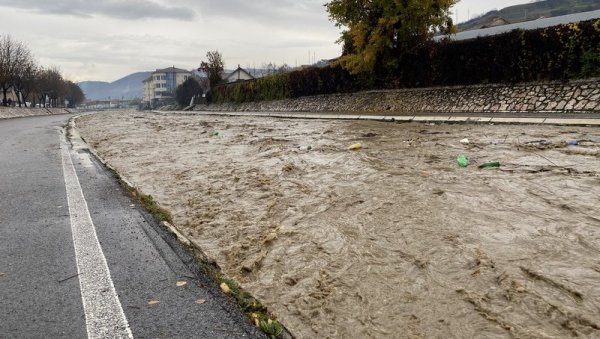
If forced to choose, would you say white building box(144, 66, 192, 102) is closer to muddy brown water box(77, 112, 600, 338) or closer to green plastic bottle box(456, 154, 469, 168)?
muddy brown water box(77, 112, 600, 338)

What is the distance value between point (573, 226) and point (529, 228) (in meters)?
0.50

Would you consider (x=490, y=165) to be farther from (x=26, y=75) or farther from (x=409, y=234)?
(x=26, y=75)

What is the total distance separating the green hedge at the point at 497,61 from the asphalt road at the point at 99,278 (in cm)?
1696

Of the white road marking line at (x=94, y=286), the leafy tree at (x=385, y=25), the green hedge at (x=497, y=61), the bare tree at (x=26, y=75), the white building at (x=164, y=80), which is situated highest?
the white building at (x=164, y=80)

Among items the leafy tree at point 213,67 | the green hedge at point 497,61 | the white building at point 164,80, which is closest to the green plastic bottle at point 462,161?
the green hedge at point 497,61

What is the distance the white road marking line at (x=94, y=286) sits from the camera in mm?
2864

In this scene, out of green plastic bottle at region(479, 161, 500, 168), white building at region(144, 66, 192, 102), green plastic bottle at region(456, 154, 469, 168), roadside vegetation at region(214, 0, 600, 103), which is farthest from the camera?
white building at region(144, 66, 192, 102)

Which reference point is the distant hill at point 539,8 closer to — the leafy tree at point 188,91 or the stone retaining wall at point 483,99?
the leafy tree at point 188,91

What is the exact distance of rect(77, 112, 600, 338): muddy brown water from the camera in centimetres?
323

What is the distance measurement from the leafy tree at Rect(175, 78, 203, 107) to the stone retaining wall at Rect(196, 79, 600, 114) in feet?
169

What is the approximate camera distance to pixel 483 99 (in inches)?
761

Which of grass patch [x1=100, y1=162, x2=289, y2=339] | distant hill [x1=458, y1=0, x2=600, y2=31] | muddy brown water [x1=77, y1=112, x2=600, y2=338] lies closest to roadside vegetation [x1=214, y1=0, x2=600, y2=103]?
muddy brown water [x1=77, y1=112, x2=600, y2=338]

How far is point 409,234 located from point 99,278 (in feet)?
10.6

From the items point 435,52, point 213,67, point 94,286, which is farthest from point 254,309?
point 213,67
